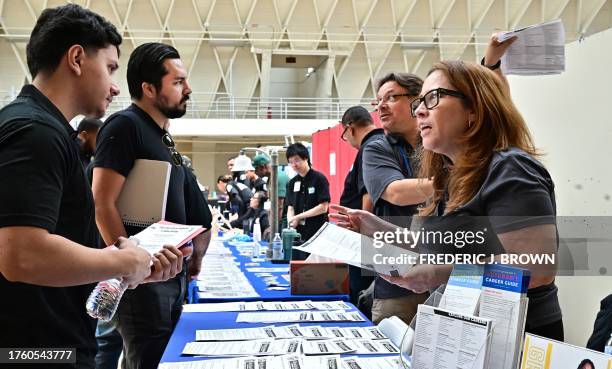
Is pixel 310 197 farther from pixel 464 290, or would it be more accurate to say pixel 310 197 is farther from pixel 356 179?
pixel 464 290

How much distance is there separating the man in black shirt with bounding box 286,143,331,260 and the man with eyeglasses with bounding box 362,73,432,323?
2.56 meters

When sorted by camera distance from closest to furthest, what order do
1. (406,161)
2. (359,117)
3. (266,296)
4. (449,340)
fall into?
(449,340), (406,161), (266,296), (359,117)

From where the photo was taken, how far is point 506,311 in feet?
2.95

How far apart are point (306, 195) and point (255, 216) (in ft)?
5.34

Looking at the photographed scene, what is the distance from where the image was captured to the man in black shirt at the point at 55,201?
3.16ft

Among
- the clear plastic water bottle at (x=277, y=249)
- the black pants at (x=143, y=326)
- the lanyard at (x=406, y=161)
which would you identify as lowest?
the black pants at (x=143, y=326)

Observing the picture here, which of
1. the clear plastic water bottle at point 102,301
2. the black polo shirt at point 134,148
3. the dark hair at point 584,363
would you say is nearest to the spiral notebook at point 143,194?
the black polo shirt at point 134,148

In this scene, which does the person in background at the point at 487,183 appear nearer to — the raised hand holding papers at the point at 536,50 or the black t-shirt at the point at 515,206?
the black t-shirt at the point at 515,206

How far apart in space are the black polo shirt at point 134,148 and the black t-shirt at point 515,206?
45.5 inches

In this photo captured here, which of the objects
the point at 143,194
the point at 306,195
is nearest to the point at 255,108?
the point at 306,195

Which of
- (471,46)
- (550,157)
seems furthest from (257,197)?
(471,46)

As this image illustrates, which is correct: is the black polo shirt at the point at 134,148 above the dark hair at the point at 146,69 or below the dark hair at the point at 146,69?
below

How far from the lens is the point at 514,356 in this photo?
89 centimetres

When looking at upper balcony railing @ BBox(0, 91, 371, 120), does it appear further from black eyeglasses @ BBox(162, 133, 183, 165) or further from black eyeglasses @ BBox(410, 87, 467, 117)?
black eyeglasses @ BBox(410, 87, 467, 117)
